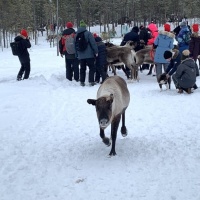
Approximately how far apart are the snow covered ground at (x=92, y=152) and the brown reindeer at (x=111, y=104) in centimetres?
46

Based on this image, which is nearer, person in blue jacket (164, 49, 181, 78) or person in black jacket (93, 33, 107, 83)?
person in blue jacket (164, 49, 181, 78)

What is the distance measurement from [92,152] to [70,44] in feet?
25.1

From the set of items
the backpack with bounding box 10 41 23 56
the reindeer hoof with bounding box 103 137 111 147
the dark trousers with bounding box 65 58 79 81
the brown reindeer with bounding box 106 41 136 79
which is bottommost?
the reindeer hoof with bounding box 103 137 111 147

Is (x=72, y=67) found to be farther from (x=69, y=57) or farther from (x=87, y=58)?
(x=87, y=58)

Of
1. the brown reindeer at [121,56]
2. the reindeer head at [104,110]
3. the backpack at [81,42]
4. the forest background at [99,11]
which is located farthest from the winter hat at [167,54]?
the forest background at [99,11]

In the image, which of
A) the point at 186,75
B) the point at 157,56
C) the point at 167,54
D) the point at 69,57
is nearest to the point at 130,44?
the point at 157,56

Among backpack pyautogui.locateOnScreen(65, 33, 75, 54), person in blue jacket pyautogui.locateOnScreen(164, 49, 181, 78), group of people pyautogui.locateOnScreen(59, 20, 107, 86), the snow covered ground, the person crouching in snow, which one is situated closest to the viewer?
the snow covered ground

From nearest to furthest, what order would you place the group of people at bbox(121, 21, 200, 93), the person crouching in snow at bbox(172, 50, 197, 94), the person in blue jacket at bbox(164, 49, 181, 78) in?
the person crouching in snow at bbox(172, 50, 197, 94)
the group of people at bbox(121, 21, 200, 93)
the person in blue jacket at bbox(164, 49, 181, 78)

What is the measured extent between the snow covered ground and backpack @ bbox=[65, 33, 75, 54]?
338 centimetres

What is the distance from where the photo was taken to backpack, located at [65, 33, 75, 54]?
1239cm

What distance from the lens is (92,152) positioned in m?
5.45

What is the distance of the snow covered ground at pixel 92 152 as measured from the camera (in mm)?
4070

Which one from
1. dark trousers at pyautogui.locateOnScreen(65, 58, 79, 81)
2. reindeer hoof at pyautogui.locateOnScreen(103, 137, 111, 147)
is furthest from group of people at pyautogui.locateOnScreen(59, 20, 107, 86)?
reindeer hoof at pyautogui.locateOnScreen(103, 137, 111, 147)

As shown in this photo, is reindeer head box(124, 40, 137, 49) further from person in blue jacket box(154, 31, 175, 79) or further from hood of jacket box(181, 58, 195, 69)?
hood of jacket box(181, 58, 195, 69)
